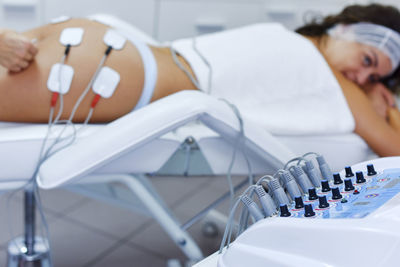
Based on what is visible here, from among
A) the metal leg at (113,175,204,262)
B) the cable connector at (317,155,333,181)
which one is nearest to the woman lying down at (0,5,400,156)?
the metal leg at (113,175,204,262)

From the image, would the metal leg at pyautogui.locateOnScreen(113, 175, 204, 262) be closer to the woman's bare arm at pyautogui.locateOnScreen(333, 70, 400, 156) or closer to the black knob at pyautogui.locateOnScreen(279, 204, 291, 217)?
the woman's bare arm at pyautogui.locateOnScreen(333, 70, 400, 156)

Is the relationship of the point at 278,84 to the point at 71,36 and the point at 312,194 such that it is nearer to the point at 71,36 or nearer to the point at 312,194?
the point at 71,36

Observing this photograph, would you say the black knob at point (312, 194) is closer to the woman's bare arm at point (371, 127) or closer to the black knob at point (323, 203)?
the black knob at point (323, 203)

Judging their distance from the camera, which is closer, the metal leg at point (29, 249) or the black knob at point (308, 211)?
the black knob at point (308, 211)

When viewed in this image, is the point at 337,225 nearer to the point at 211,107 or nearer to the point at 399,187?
the point at 399,187

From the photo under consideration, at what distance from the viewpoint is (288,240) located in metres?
0.71

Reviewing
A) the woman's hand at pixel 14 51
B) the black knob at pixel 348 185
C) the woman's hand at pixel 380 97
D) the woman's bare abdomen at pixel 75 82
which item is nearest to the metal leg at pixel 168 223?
the woman's bare abdomen at pixel 75 82

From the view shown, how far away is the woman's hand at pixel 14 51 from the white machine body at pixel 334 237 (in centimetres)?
80

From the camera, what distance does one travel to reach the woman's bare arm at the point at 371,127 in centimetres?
154

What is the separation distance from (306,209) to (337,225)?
80 millimetres

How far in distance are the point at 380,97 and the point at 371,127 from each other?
31cm

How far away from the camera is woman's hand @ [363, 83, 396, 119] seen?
179 cm

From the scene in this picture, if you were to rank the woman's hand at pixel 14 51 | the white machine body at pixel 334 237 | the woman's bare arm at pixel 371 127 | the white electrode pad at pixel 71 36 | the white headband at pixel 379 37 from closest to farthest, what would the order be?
the white machine body at pixel 334 237
the woman's hand at pixel 14 51
the white electrode pad at pixel 71 36
the woman's bare arm at pixel 371 127
the white headband at pixel 379 37

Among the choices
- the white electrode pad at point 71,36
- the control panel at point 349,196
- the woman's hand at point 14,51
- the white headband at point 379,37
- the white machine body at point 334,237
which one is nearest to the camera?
the white machine body at point 334,237
